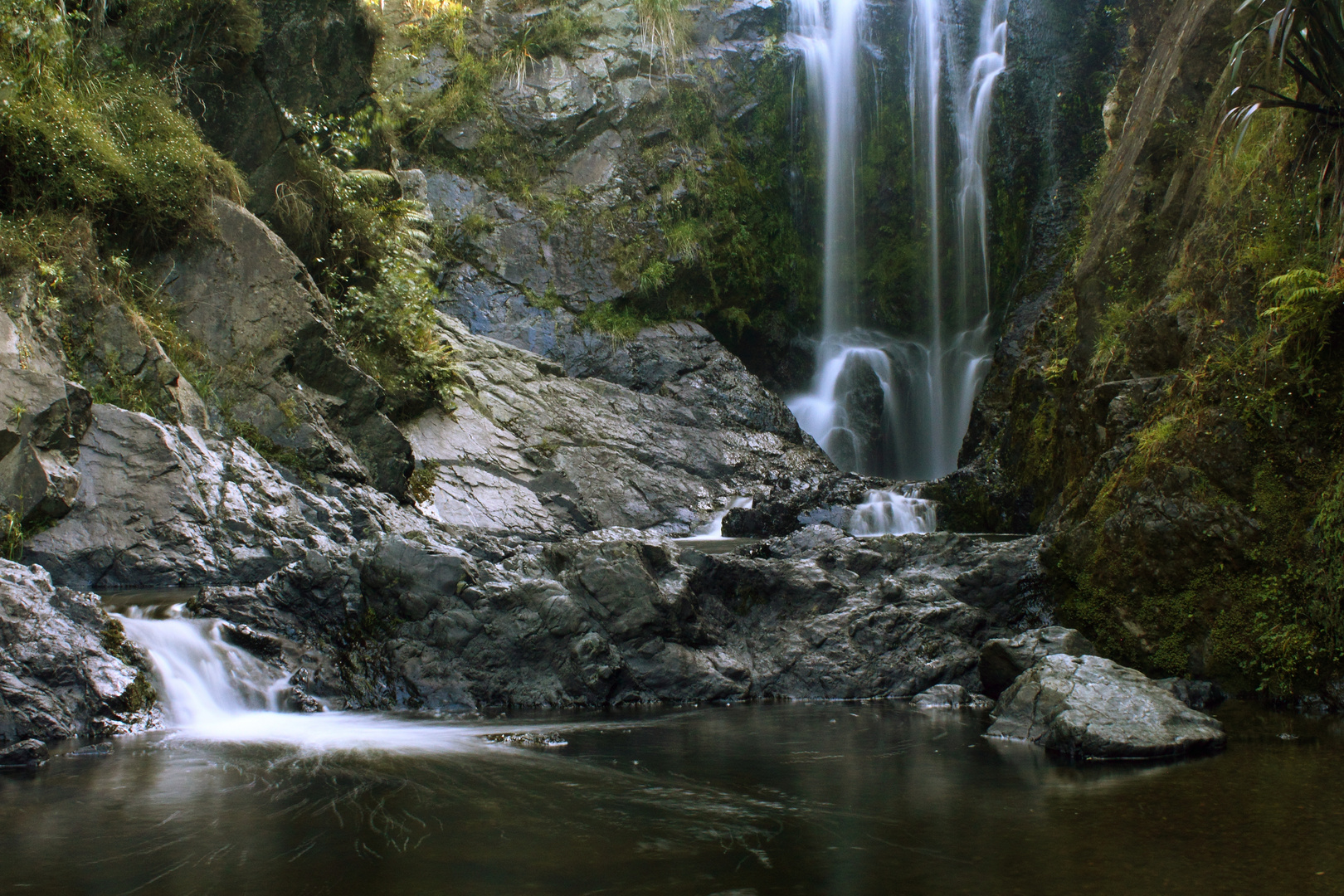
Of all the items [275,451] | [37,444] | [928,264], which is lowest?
[37,444]

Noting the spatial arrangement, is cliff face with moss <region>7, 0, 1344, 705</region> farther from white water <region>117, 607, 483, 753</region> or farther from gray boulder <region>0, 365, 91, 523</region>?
white water <region>117, 607, 483, 753</region>

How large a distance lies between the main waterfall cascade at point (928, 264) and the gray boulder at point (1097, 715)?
11698 mm

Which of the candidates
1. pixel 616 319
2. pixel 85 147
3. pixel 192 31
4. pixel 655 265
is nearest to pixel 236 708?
pixel 85 147

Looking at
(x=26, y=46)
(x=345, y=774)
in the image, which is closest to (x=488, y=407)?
(x=26, y=46)

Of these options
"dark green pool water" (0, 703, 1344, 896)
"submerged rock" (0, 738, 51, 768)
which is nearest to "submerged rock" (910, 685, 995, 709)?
"dark green pool water" (0, 703, 1344, 896)

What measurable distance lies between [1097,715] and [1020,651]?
1.43 m

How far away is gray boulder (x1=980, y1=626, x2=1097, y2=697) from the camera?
6082 mm

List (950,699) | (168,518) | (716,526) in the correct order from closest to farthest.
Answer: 1. (950,699)
2. (168,518)
3. (716,526)

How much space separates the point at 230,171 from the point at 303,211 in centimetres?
102

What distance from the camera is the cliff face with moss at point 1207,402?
5.59 m

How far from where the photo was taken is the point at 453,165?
1836 cm

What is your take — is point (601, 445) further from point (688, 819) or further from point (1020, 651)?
point (688, 819)

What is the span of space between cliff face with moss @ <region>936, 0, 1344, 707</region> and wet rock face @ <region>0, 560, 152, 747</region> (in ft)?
21.9

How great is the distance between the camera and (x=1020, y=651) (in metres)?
6.17
